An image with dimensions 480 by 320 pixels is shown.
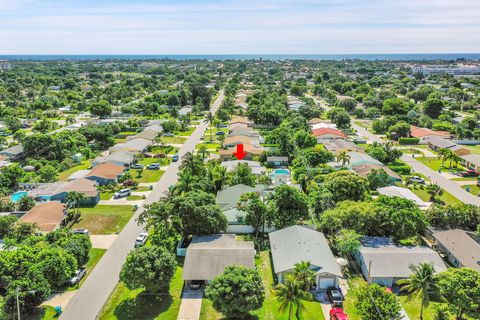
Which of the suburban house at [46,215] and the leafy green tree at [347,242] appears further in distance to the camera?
the suburban house at [46,215]

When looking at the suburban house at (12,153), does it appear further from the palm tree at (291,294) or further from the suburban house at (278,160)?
the palm tree at (291,294)

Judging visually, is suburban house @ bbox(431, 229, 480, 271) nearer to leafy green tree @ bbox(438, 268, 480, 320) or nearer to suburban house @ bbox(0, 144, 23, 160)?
leafy green tree @ bbox(438, 268, 480, 320)

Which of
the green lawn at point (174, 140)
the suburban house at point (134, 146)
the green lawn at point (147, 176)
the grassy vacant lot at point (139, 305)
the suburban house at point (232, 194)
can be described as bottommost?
the grassy vacant lot at point (139, 305)

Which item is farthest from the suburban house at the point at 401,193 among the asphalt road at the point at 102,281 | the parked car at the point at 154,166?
the parked car at the point at 154,166

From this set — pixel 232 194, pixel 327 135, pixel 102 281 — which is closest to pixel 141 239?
pixel 102 281

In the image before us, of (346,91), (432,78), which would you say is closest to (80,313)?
(346,91)

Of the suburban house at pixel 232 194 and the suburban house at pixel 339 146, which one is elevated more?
the suburban house at pixel 339 146
